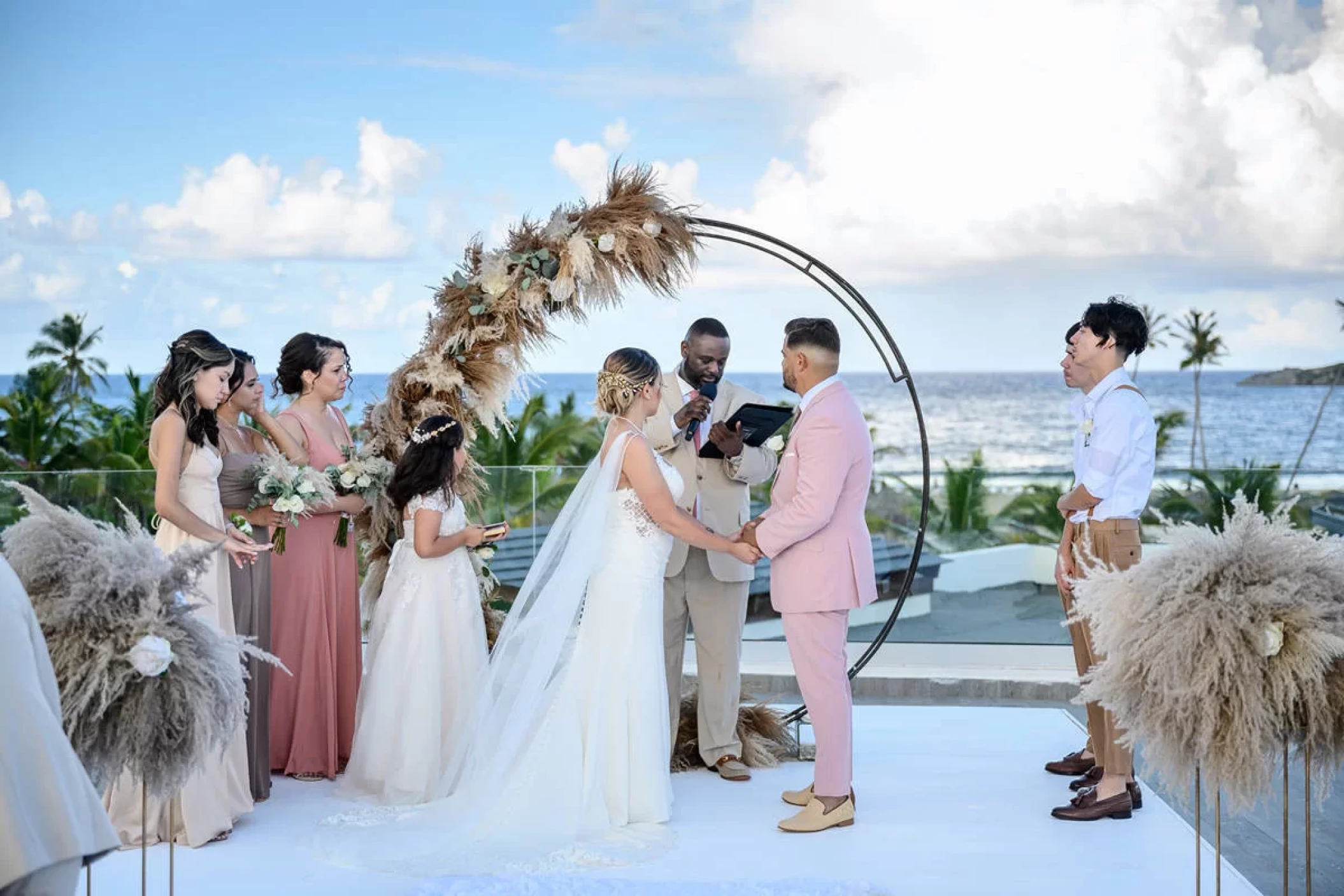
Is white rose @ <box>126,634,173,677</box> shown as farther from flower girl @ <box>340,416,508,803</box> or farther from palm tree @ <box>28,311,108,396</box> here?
palm tree @ <box>28,311,108,396</box>

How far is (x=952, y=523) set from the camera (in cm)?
897

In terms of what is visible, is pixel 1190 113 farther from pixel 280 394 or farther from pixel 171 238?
pixel 280 394

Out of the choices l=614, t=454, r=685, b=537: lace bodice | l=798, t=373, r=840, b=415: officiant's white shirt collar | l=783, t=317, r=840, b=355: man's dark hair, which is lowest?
l=614, t=454, r=685, b=537: lace bodice

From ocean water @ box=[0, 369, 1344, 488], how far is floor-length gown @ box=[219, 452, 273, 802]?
34.7 m

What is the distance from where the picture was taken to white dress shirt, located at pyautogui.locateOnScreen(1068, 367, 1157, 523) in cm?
474

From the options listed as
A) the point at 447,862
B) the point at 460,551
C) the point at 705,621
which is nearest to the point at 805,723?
the point at 705,621

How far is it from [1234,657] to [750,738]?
284 cm

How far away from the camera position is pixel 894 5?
34.3 metres

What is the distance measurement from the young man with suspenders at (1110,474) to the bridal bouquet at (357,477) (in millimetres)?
2803

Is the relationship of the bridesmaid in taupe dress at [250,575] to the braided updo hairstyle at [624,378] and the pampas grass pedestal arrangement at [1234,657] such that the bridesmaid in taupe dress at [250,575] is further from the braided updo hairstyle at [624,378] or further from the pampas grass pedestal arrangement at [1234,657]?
the pampas grass pedestal arrangement at [1234,657]

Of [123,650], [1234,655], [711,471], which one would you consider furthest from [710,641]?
[123,650]

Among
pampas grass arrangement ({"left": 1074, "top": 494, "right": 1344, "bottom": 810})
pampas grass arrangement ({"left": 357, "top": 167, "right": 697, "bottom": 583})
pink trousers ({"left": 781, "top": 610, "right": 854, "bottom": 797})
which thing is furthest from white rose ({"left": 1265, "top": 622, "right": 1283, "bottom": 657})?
pampas grass arrangement ({"left": 357, "top": 167, "right": 697, "bottom": 583})

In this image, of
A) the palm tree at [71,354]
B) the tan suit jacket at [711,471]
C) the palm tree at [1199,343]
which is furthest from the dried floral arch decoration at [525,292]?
the palm tree at [1199,343]

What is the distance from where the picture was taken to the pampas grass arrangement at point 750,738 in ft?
18.8
